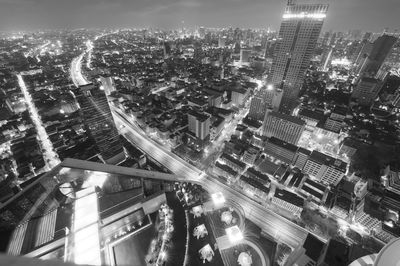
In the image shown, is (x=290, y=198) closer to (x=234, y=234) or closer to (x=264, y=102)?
(x=234, y=234)

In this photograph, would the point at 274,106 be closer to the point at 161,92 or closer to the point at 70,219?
the point at 161,92

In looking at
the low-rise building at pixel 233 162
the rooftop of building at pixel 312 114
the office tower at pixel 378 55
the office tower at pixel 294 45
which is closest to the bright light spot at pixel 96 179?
the low-rise building at pixel 233 162

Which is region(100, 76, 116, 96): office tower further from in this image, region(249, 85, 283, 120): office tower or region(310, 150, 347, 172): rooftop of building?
region(310, 150, 347, 172): rooftop of building

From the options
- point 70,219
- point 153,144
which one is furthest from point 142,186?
point 153,144

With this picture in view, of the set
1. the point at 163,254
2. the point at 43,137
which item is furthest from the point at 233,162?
the point at 43,137

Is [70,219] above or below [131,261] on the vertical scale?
above

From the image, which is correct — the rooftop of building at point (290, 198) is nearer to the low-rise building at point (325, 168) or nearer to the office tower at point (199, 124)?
the low-rise building at point (325, 168)
